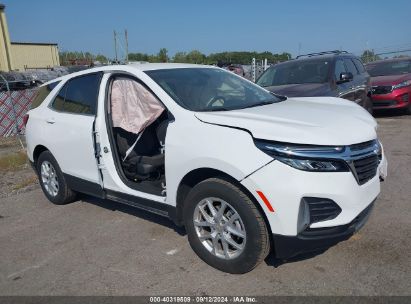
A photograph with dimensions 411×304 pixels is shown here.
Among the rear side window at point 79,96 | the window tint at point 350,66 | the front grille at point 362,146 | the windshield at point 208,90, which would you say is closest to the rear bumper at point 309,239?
the front grille at point 362,146

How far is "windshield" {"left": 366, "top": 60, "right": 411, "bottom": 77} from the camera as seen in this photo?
11.1 metres

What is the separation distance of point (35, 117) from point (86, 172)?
137 centimetres

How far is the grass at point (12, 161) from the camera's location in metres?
7.68

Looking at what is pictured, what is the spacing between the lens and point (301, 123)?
2.97 meters

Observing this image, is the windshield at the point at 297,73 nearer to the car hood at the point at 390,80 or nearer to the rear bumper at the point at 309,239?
the car hood at the point at 390,80

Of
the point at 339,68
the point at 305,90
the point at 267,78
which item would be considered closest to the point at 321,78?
the point at 339,68

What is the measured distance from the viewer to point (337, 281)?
297cm

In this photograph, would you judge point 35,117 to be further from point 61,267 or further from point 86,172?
point 61,267

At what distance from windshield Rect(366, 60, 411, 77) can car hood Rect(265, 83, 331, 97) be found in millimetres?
5148

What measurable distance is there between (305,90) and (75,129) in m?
4.25

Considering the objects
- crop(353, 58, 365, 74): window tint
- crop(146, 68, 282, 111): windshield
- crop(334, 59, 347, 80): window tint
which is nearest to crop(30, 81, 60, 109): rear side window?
crop(146, 68, 282, 111): windshield

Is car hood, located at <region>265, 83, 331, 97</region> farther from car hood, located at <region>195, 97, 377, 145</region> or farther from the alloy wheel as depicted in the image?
the alloy wheel

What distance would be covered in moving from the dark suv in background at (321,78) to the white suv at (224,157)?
2.85 metres

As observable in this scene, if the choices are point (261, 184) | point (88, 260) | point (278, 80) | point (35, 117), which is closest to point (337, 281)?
point (261, 184)
